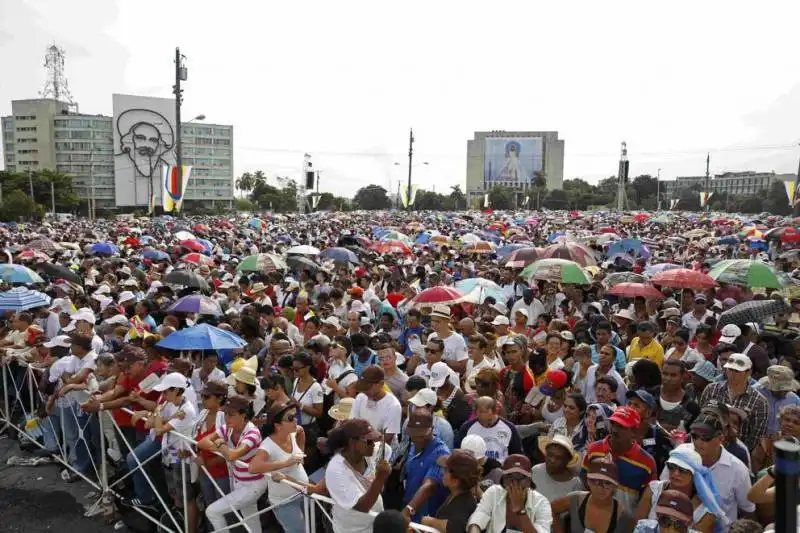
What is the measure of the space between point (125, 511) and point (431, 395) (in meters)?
3.24

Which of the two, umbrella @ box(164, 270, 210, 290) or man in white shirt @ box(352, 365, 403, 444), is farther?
umbrella @ box(164, 270, 210, 290)

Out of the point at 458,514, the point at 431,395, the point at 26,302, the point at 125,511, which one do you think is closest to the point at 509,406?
the point at 431,395

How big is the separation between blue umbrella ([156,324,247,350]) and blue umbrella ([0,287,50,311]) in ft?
11.3

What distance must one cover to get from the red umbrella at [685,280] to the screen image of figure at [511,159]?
475 feet

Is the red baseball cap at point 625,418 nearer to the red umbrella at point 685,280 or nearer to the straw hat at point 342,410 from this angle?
the straw hat at point 342,410

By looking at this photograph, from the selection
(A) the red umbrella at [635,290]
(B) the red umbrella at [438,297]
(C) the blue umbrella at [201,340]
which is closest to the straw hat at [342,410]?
(C) the blue umbrella at [201,340]

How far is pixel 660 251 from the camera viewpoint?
20.0 m

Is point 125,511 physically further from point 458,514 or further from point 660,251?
point 660,251

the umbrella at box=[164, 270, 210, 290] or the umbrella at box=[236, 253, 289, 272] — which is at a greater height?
the umbrella at box=[236, 253, 289, 272]

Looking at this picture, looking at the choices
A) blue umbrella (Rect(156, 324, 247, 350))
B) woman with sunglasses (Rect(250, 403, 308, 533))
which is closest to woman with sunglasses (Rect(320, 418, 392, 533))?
woman with sunglasses (Rect(250, 403, 308, 533))

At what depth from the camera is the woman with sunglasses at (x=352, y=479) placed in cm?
376

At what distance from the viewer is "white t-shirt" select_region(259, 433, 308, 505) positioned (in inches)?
168

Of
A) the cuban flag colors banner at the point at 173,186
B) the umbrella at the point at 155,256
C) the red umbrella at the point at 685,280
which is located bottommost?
the umbrella at the point at 155,256

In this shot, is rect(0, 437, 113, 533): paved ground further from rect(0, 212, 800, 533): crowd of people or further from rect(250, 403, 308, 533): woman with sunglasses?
rect(250, 403, 308, 533): woman with sunglasses
